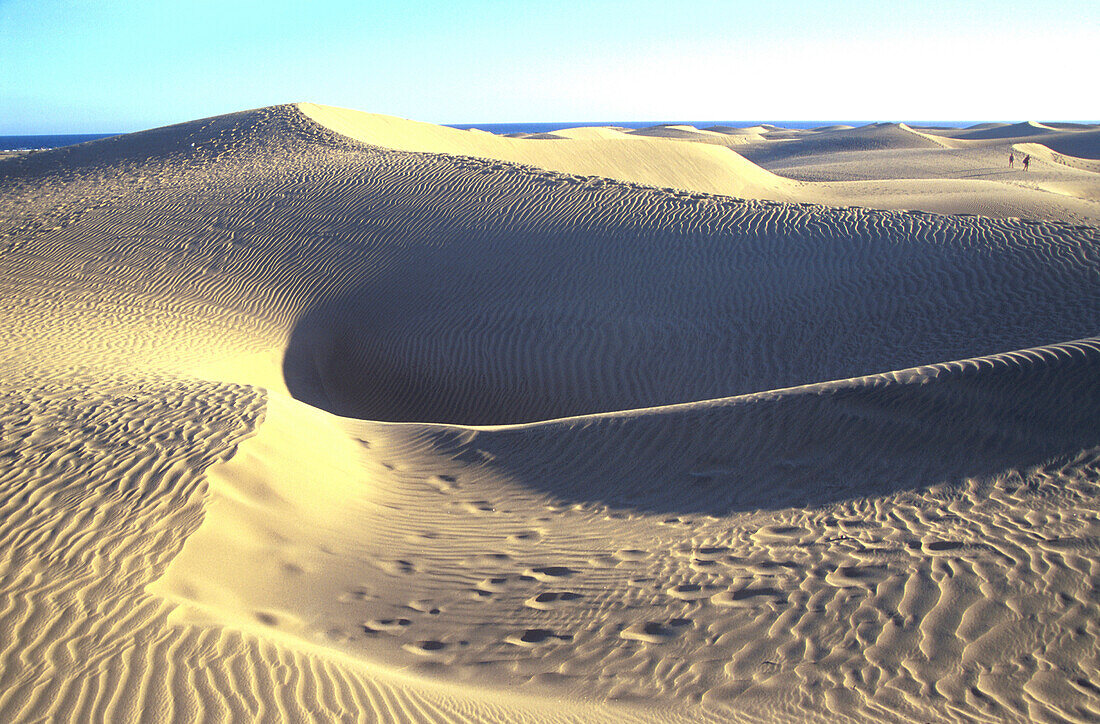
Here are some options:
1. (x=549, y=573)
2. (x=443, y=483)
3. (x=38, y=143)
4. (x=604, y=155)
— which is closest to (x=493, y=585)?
(x=549, y=573)

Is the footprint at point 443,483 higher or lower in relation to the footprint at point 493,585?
lower

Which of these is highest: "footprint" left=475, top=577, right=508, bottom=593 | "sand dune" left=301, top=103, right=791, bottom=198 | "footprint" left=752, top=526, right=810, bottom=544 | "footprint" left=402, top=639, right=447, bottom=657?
"sand dune" left=301, top=103, right=791, bottom=198

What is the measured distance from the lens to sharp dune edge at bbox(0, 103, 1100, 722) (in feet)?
12.5

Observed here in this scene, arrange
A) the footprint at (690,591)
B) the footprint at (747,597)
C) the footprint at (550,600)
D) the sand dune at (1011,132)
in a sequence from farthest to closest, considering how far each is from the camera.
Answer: the sand dune at (1011,132) → the footprint at (550,600) → the footprint at (690,591) → the footprint at (747,597)

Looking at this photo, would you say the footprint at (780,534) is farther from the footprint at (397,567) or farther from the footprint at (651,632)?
the footprint at (397,567)

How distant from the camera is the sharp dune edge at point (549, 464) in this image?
3.80 m

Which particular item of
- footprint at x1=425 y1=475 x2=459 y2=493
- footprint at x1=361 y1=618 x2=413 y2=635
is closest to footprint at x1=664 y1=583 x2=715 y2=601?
footprint at x1=361 y1=618 x2=413 y2=635

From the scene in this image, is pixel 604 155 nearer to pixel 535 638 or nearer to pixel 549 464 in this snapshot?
pixel 549 464

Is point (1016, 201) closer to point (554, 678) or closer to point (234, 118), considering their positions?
point (554, 678)

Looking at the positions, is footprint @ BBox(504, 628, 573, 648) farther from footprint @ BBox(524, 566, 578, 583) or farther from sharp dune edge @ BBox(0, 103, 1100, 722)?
footprint @ BBox(524, 566, 578, 583)

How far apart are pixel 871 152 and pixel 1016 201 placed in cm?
2704

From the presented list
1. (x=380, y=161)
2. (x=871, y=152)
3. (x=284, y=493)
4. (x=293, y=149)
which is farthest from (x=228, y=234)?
(x=871, y=152)

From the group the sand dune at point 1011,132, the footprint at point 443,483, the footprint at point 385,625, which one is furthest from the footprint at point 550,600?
the sand dune at point 1011,132

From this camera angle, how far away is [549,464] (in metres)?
6.98
